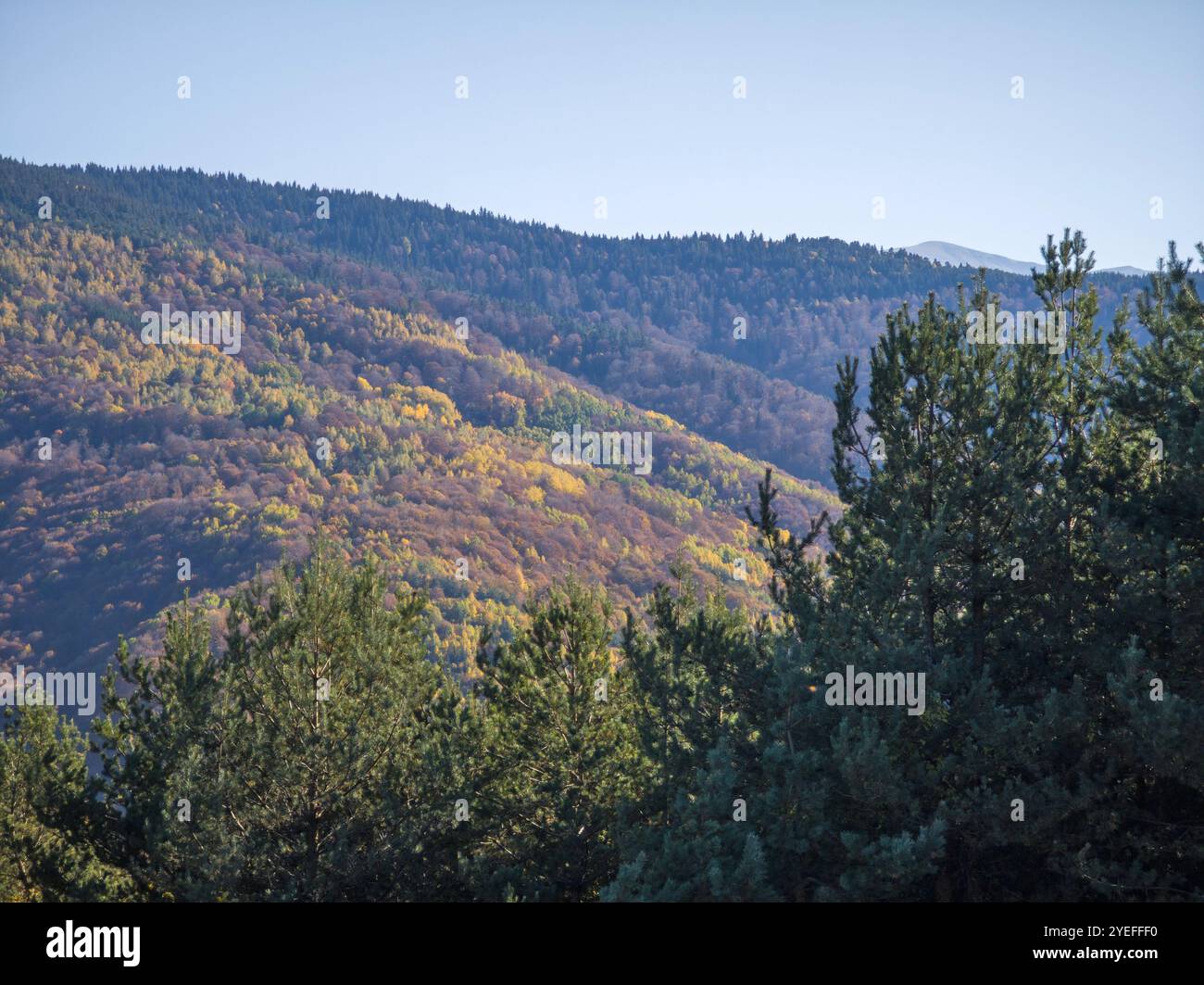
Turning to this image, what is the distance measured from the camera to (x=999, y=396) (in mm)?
16609

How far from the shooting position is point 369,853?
19844 millimetres

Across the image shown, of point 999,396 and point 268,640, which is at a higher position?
point 999,396

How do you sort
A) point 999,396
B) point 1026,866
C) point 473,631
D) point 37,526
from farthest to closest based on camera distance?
point 37,526
point 473,631
point 999,396
point 1026,866

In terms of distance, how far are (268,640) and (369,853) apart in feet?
16.0

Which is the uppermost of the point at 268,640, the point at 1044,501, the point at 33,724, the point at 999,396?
the point at 999,396

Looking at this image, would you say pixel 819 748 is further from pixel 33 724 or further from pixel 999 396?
pixel 33 724

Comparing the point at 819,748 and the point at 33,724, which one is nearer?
the point at 819,748

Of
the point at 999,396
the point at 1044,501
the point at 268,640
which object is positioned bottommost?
the point at 268,640

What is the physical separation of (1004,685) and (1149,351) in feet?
17.4
